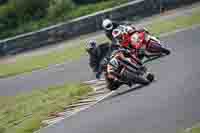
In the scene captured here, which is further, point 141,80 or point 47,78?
point 47,78

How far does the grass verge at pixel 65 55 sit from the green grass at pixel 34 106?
4.12m

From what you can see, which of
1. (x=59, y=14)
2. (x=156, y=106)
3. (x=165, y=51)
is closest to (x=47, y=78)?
(x=165, y=51)

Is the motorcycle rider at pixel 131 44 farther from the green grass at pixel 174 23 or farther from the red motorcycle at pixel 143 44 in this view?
the green grass at pixel 174 23

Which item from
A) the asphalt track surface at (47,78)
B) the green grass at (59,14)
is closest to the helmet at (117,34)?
the asphalt track surface at (47,78)

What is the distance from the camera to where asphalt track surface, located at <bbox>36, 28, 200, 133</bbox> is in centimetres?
1170

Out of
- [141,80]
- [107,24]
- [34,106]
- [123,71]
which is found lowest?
[34,106]

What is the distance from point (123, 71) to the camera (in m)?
16.0

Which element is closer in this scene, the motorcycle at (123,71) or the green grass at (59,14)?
the motorcycle at (123,71)

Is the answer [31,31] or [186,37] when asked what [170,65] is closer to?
[186,37]

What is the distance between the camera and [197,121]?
11.0 meters

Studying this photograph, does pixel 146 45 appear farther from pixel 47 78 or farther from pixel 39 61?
pixel 39 61

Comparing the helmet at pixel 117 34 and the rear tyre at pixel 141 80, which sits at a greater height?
the helmet at pixel 117 34

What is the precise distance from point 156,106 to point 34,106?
5.75m

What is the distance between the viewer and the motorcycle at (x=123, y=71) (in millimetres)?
15773
